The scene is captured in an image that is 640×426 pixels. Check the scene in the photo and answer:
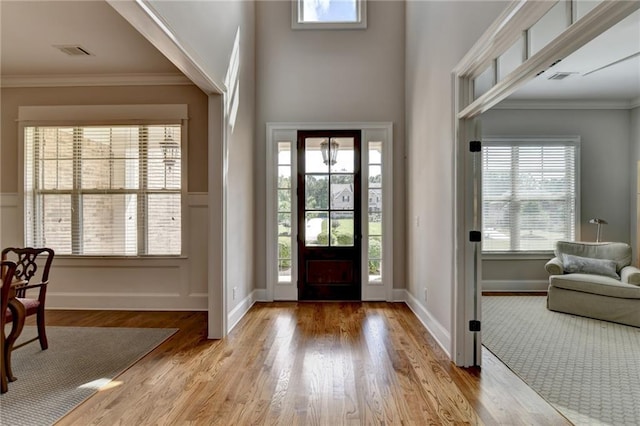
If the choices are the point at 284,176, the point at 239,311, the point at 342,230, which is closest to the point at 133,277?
the point at 239,311

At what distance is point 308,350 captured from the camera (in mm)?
3049

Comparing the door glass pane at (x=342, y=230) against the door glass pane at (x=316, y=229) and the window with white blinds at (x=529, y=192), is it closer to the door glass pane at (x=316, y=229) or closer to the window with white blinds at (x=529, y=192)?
the door glass pane at (x=316, y=229)

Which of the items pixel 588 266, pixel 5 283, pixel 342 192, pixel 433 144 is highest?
pixel 433 144

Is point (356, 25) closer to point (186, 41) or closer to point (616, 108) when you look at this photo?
point (186, 41)

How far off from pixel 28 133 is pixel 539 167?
7.04m

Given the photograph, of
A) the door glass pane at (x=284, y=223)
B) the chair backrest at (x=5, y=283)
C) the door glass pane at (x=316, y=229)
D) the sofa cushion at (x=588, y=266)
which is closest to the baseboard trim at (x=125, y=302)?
the door glass pane at (x=284, y=223)

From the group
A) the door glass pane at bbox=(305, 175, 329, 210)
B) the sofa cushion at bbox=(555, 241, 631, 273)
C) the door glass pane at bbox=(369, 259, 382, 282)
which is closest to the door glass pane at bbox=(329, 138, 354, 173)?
the door glass pane at bbox=(305, 175, 329, 210)

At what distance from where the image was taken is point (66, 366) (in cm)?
273

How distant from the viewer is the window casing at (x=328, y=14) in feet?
15.5

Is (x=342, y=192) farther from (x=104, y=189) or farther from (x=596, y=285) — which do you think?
(x=596, y=285)

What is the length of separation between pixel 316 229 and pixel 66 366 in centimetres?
297

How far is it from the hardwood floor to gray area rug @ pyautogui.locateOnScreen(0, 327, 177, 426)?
126 mm

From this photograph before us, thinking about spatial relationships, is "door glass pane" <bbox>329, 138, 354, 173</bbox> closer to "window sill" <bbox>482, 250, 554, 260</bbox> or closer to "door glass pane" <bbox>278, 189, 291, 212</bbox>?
"door glass pane" <bbox>278, 189, 291, 212</bbox>

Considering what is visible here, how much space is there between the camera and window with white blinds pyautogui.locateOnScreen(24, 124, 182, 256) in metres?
4.33
